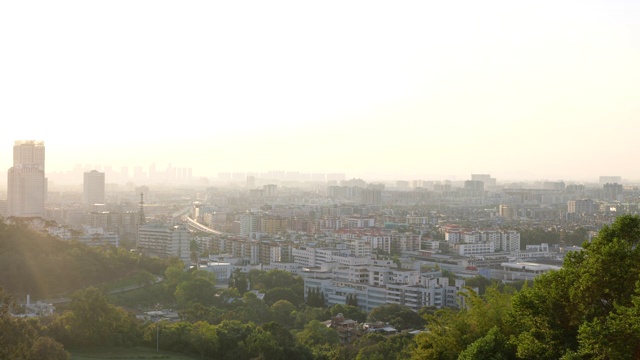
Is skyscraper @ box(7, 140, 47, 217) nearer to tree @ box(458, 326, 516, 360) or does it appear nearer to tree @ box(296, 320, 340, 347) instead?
tree @ box(296, 320, 340, 347)

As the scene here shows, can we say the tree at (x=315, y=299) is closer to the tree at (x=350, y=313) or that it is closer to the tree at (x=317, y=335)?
the tree at (x=350, y=313)

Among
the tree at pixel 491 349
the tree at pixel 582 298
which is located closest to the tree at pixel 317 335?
the tree at pixel 491 349

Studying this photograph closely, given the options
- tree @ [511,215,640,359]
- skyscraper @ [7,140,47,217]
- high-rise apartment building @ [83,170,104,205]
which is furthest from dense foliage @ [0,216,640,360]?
high-rise apartment building @ [83,170,104,205]

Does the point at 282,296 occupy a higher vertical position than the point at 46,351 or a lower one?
lower

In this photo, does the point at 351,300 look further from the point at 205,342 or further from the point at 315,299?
the point at 205,342

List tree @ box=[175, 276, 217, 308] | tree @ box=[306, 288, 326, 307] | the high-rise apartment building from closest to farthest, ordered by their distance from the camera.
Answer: tree @ box=[175, 276, 217, 308], tree @ box=[306, 288, 326, 307], the high-rise apartment building

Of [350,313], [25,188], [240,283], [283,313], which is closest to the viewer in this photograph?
[283,313]

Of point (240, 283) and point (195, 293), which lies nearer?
point (195, 293)

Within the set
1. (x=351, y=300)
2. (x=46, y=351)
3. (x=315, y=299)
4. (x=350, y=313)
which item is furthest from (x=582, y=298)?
(x=351, y=300)

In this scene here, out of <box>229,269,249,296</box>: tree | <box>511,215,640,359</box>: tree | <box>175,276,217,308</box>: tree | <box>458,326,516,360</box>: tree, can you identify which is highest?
<box>511,215,640,359</box>: tree

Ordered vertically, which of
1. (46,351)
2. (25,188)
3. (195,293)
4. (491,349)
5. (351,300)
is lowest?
(351,300)

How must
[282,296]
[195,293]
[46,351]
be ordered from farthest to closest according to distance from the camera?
1. [282,296]
2. [195,293]
3. [46,351]

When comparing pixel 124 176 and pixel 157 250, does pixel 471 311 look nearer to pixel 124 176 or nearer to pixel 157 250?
pixel 157 250
